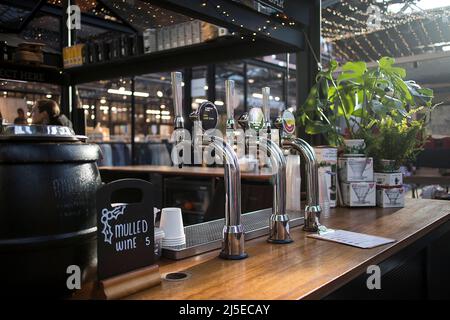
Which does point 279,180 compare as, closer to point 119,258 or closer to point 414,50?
point 119,258

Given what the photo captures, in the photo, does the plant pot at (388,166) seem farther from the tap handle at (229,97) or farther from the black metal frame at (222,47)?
the tap handle at (229,97)

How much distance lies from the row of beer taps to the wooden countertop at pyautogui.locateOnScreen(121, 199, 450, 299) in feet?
0.18

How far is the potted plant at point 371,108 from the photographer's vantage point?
207cm

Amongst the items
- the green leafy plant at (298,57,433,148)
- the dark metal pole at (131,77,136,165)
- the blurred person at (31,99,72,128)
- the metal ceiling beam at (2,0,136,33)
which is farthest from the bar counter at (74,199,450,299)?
the dark metal pole at (131,77,136,165)

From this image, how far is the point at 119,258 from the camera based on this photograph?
836 mm

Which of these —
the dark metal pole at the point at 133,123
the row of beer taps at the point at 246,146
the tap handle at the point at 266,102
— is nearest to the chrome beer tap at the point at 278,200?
the row of beer taps at the point at 246,146

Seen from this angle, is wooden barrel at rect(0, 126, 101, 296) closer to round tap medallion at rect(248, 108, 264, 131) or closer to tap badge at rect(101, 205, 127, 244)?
tap badge at rect(101, 205, 127, 244)

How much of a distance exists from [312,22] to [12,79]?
7.76ft

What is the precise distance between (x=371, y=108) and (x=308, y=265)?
128 cm

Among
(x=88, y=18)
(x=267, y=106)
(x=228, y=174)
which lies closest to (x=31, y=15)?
Answer: (x=88, y=18)

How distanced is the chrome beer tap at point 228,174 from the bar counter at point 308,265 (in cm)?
4

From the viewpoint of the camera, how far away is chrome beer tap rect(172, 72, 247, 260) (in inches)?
42.6

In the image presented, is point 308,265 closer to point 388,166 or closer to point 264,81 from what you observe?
point 388,166
